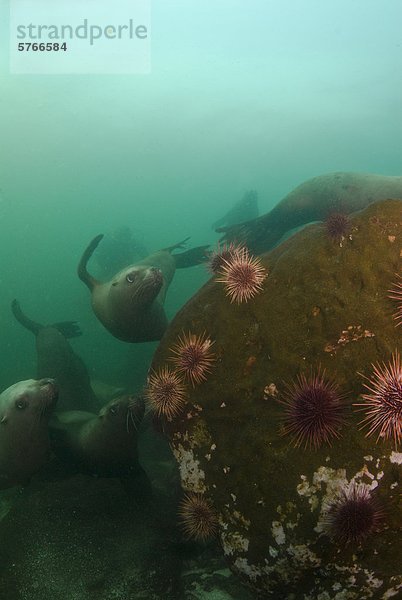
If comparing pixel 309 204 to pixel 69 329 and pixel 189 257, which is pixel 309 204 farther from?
pixel 69 329

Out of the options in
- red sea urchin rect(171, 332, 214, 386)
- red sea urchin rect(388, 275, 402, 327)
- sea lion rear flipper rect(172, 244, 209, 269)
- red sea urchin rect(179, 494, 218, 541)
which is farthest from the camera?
sea lion rear flipper rect(172, 244, 209, 269)

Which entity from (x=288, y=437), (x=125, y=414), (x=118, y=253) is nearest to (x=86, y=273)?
(x=125, y=414)

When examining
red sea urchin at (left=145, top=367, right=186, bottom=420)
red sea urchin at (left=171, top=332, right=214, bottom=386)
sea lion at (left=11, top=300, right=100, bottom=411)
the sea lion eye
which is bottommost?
sea lion at (left=11, top=300, right=100, bottom=411)

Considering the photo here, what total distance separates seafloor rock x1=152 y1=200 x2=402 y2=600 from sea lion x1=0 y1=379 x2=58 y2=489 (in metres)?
2.73

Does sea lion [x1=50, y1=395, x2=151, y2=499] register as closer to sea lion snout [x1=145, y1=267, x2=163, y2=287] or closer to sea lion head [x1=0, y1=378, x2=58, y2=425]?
sea lion head [x1=0, y1=378, x2=58, y2=425]

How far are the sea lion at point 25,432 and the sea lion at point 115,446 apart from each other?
55cm

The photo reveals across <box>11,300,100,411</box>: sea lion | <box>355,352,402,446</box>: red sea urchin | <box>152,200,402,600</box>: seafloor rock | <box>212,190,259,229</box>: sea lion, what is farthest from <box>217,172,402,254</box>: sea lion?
<box>212,190,259,229</box>: sea lion

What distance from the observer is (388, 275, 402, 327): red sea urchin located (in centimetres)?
327

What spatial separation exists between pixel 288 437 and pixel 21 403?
4.38m

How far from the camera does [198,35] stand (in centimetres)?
3291

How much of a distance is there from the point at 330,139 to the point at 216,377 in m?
74.5

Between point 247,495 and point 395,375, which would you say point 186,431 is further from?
point 395,375

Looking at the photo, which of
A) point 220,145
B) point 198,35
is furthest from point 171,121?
point 198,35

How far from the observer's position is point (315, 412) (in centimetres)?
291
